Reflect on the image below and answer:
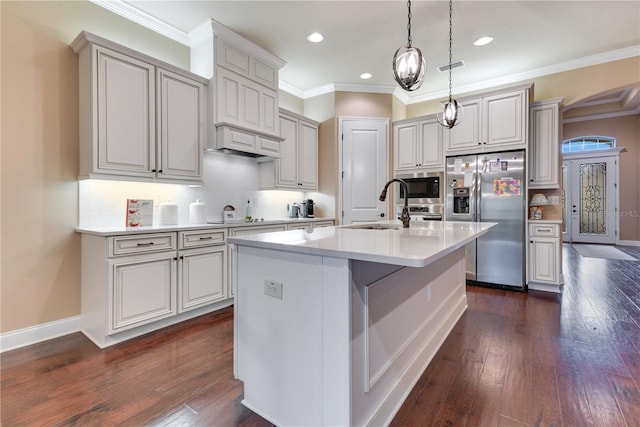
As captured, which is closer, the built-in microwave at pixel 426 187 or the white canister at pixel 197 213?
the white canister at pixel 197 213

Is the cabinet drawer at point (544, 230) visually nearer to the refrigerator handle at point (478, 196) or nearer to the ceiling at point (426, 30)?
the refrigerator handle at point (478, 196)

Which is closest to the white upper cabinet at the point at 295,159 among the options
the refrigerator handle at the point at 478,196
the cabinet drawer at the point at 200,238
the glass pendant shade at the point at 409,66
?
the cabinet drawer at the point at 200,238

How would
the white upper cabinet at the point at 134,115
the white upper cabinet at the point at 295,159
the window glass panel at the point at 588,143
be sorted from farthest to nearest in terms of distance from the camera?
the window glass panel at the point at 588,143
the white upper cabinet at the point at 295,159
the white upper cabinet at the point at 134,115

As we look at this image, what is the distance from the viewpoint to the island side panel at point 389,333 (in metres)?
1.33

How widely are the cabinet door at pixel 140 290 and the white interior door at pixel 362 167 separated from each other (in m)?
2.79

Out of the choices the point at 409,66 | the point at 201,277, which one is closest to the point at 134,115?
the point at 201,277

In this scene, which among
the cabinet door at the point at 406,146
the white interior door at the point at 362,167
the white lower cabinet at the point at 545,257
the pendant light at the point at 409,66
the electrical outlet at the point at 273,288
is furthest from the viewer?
the white interior door at the point at 362,167

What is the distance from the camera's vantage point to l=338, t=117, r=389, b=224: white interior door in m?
4.82

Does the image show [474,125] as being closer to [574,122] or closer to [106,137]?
[106,137]

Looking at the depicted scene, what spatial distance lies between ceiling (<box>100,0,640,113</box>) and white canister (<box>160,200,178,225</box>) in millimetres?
1842

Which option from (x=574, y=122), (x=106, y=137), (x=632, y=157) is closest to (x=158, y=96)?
(x=106, y=137)

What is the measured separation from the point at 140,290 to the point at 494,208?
13.6ft

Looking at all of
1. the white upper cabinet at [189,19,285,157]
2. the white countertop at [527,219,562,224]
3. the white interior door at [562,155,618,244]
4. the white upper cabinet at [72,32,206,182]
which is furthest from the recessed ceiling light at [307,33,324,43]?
the white interior door at [562,155,618,244]

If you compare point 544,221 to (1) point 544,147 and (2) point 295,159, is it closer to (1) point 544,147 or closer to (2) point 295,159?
(1) point 544,147
